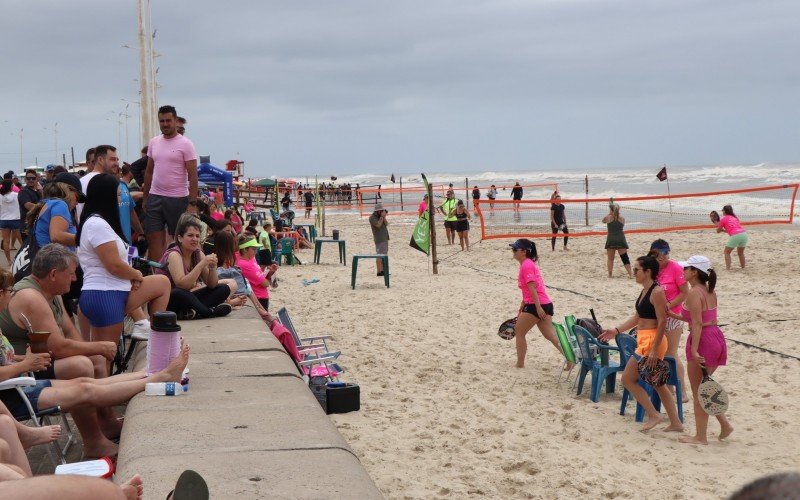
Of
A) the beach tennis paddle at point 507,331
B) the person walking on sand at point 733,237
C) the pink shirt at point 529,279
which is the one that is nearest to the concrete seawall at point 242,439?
the pink shirt at point 529,279

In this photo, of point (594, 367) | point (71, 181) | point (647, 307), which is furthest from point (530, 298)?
point (71, 181)

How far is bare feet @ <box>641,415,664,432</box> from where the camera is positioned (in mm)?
6410

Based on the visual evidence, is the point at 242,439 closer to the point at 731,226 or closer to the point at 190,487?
the point at 190,487

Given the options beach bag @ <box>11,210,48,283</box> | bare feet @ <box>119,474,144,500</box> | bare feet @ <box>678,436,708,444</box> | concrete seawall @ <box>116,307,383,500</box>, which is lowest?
bare feet @ <box>678,436,708,444</box>

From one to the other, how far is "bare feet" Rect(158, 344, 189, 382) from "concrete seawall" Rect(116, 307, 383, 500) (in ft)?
0.38

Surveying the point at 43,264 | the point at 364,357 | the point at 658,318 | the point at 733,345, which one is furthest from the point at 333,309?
the point at 43,264

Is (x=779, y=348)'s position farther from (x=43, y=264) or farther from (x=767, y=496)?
(x=767, y=496)

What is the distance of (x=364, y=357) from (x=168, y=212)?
2.52m

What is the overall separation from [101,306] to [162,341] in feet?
3.77

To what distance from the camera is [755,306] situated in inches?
456

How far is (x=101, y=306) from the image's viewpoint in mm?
5559

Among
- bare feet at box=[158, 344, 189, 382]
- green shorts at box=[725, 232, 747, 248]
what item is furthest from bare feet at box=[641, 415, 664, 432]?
green shorts at box=[725, 232, 747, 248]

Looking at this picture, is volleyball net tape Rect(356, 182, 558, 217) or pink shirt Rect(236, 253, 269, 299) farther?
volleyball net tape Rect(356, 182, 558, 217)

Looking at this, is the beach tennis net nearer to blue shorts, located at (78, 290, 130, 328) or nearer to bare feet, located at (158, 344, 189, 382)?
blue shorts, located at (78, 290, 130, 328)
